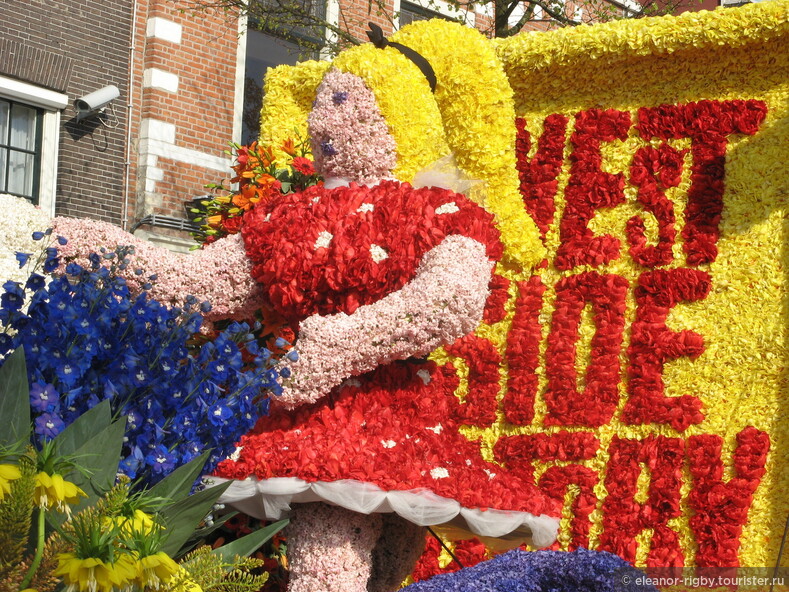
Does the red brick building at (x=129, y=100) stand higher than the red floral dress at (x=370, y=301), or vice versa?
the red brick building at (x=129, y=100)

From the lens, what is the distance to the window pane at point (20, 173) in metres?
8.11

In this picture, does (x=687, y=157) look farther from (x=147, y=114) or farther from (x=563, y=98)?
(x=147, y=114)

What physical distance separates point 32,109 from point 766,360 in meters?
6.72

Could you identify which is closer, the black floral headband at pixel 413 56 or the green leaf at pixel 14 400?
the green leaf at pixel 14 400

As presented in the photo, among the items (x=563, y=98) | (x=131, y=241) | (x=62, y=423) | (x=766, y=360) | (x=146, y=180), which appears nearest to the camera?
(x=62, y=423)

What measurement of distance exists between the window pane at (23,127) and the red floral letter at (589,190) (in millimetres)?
5846

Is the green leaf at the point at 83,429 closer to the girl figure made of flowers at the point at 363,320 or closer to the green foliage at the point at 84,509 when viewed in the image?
the green foliage at the point at 84,509

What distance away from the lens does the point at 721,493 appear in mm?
3141

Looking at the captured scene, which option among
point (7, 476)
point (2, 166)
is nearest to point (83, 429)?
point (7, 476)

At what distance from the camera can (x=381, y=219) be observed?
2641 millimetres

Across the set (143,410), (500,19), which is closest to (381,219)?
(143,410)

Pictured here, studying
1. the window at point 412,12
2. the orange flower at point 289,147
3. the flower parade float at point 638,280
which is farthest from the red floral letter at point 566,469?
the window at point 412,12

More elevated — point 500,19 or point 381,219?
point 500,19

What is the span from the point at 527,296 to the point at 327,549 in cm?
143
